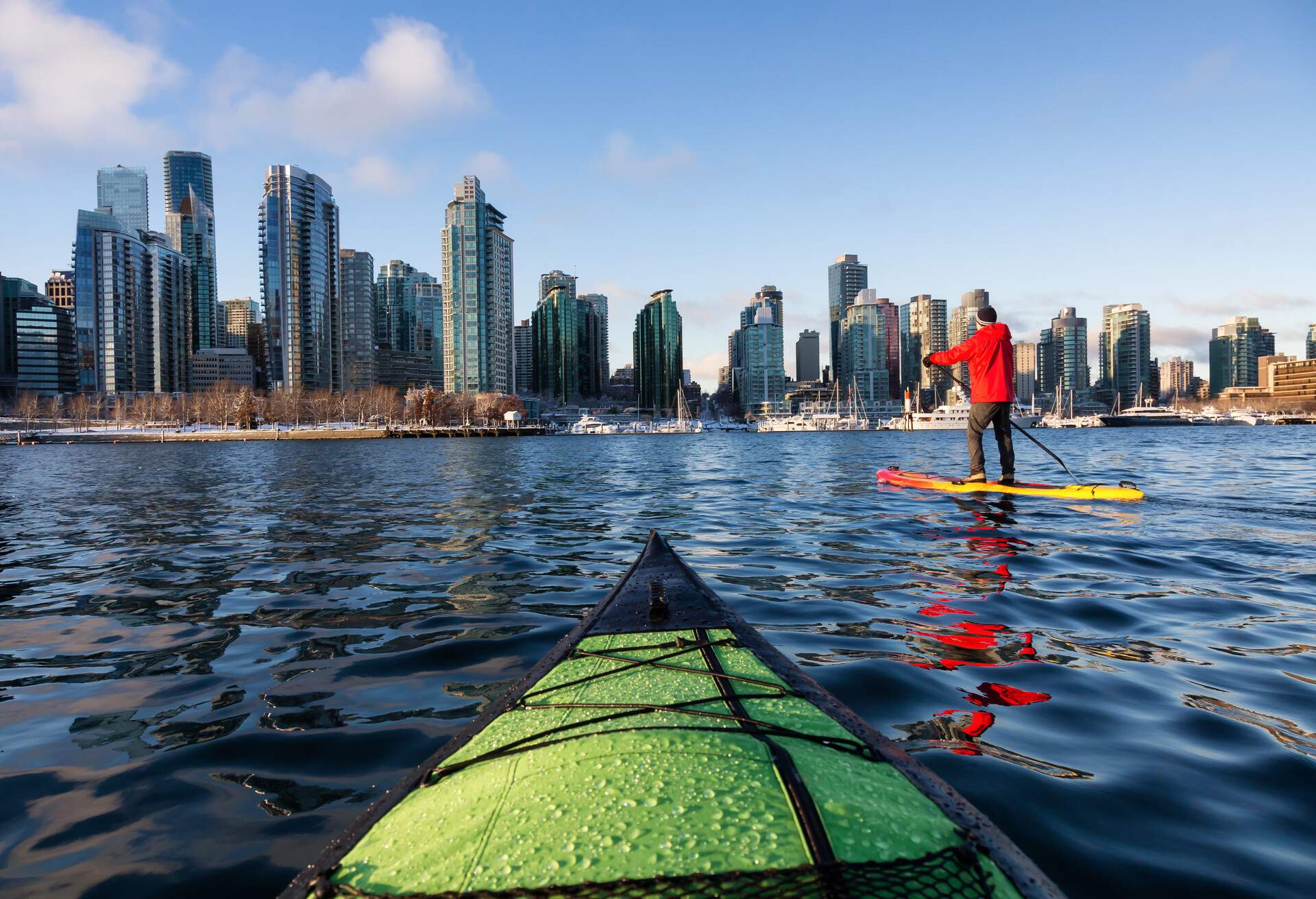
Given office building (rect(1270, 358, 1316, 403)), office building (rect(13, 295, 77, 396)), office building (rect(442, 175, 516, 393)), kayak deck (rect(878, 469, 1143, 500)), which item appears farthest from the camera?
office building (rect(442, 175, 516, 393))

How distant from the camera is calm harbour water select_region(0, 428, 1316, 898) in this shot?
10.4 ft

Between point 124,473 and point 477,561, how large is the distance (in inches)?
1356

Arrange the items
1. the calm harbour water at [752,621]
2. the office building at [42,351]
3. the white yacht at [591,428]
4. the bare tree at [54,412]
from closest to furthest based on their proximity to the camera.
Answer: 1. the calm harbour water at [752,621]
2. the bare tree at [54,412]
3. the white yacht at [591,428]
4. the office building at [42,351]

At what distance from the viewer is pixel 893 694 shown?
4.71 metres

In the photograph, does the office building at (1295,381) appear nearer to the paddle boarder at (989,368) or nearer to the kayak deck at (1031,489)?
the kayak deck at (1031,489)

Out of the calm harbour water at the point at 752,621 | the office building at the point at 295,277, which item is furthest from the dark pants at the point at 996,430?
the office building at the point at 295,277

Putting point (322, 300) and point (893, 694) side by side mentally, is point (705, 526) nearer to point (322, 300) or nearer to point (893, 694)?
point (893, 694)

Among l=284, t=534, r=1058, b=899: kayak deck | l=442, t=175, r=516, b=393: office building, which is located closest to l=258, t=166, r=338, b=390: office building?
l=442, t=175, r=516, b=393: office building

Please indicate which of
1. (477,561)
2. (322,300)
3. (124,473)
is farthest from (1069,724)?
(322,300)

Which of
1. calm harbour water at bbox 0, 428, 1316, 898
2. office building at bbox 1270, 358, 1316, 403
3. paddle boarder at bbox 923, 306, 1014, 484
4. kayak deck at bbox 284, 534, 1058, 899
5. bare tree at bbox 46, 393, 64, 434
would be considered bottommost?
calm harbour water at bbox 0, 428, 1316, 898

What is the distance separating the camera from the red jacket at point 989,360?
45.1 ft

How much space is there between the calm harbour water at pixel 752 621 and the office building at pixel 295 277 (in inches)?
7574

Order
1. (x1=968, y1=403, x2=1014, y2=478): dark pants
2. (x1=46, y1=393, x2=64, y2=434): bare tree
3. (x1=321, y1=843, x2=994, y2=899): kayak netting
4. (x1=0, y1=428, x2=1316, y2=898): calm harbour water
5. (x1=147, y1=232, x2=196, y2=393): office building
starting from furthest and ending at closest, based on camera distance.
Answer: (x1=147, y1=232, x2=196, y2=393): office building, (x1=46, y1=393, x2=64, y2=434): bare tree, (x1=968, y1=403, x2=1014, y2=478): dark pants, (x1=0, y1=428, x2=1316, y2=898): calm harbour water, (x1=321, y1=843, x2=994, y2=899): kayak netting

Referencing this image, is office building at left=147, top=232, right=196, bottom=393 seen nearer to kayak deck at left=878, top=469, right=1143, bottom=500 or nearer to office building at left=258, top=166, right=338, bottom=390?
office building at left=258, top=166, right=338, bottom=390
